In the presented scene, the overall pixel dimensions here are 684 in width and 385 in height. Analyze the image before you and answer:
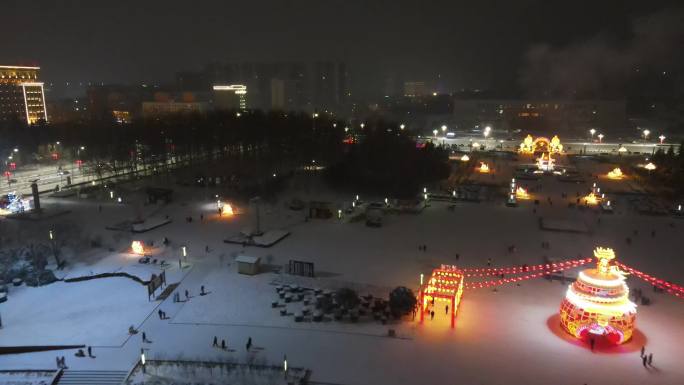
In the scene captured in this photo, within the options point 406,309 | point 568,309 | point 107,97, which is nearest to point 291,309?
point 406,309

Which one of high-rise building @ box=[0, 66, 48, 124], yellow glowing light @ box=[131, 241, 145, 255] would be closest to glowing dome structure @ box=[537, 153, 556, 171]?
yellow glowing light @ box=[131, 241, 145, 255]

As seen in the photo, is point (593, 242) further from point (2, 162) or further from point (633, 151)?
point (2, 162)

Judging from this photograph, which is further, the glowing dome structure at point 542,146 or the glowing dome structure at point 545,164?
the glowing dome structure at point 542,146

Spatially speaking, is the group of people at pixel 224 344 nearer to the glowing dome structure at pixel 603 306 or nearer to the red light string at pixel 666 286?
the glowing dome structure at pixel 603 306

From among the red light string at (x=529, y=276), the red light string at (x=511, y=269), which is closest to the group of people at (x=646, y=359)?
the red light string at (x=529, y=276)

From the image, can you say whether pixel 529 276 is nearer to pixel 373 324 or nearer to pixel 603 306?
pixel 603 306

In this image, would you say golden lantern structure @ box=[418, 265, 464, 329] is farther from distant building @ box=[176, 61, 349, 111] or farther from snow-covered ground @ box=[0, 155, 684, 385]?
distant building @ box=[176, 61, 349, 111]
